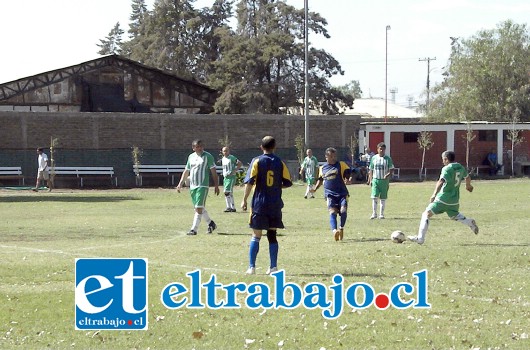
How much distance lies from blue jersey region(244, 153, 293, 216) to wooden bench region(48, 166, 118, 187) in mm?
35618

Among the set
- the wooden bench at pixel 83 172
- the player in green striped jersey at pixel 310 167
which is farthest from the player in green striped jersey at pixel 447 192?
the wooden bench at pixel 83 172

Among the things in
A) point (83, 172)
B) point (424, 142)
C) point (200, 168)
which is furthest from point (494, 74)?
point (200, 168)

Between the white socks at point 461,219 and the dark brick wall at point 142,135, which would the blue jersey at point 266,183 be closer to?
the white socks at point 461,219

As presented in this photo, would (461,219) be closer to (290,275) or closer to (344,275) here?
(344,275)

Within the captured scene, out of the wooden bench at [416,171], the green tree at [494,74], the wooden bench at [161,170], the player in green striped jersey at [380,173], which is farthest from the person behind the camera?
the green tree at [494,74]

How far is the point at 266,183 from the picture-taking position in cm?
1386

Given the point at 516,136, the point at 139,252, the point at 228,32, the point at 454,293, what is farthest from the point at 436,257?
the point at 228,32

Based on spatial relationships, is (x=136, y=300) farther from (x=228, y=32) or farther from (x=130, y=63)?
(x=228, y=32)

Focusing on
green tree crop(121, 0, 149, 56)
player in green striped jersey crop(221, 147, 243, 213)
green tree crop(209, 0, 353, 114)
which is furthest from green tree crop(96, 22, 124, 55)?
player in green striped jersey crop(221, 147, 243, 213)

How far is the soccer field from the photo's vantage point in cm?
996

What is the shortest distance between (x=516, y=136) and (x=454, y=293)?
47452 millimetres

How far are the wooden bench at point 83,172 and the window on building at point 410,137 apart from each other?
18727mm

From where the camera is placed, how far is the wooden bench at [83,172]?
4869cm

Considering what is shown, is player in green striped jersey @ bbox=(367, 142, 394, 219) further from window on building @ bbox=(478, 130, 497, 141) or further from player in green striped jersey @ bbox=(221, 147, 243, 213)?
window on building @ bbox=(478, 130, 497, 141)
